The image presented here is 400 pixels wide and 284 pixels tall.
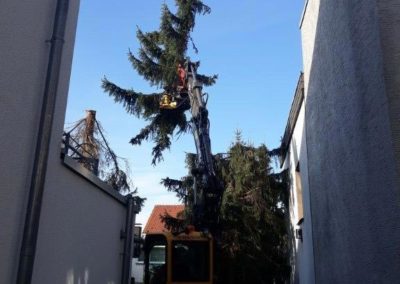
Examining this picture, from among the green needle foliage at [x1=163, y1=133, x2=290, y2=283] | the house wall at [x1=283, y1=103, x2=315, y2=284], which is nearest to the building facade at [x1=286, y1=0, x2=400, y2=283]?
the house wall at [x1=283, y1=103, x2=315, y2=284]

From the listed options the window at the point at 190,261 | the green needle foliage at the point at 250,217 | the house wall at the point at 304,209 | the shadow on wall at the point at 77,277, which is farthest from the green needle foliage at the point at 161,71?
the shadow on wall at the point at 77,277

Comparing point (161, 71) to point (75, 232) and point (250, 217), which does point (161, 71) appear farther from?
point (75, 232)

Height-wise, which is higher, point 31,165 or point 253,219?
point 253,219

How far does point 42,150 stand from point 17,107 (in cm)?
49

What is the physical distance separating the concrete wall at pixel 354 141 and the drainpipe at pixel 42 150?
11.7 ft

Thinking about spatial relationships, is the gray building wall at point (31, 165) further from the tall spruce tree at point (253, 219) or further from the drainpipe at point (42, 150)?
the tall spruce tree at point (253, 219)

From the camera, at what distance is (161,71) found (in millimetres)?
17797

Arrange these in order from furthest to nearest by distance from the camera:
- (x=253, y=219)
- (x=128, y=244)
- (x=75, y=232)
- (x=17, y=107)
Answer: (x=253, y=219), (x=128, y=244), (x=75, y=232), (x=17, y=107)

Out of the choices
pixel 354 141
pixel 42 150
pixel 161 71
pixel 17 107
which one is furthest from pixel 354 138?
pixel 161 71

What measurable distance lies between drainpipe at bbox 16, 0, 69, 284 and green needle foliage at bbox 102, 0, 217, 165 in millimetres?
11406

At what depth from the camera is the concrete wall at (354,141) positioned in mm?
5156

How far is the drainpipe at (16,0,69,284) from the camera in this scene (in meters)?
4.41

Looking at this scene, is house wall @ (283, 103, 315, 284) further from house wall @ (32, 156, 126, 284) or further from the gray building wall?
the gray building wall

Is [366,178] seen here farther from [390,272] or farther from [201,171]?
[201,171]
